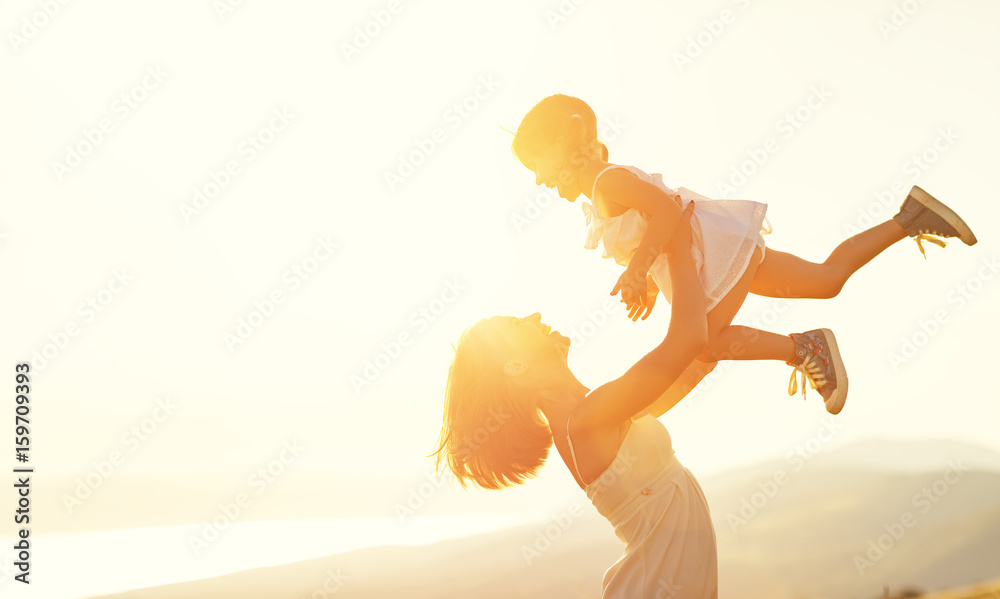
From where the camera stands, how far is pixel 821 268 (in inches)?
124

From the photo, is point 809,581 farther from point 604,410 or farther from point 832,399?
point 604,410

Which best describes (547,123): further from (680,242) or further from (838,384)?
(838,384)

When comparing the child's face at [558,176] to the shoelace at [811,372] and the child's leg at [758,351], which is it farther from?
the shoelace at [811,372]

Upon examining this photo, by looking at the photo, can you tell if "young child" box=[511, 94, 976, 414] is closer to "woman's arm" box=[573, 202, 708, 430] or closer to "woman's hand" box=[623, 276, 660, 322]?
"woman's hand" box=[623, 276, 660, 322]

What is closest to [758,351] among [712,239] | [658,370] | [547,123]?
[712,239]

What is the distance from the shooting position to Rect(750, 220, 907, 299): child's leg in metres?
3.14

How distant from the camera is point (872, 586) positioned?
8.55 metres

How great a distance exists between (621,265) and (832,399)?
1.05 m

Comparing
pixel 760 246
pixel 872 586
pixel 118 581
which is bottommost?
pixel 872 586

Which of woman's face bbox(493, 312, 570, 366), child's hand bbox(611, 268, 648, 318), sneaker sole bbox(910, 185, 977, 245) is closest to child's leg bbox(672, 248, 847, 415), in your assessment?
child's hand bbox(611, 268, 648, 318)

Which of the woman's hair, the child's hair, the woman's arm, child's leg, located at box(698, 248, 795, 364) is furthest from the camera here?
the child's hair

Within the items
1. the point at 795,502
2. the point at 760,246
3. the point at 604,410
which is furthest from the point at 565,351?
the point at 795,502

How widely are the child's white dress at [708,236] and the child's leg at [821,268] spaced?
14cm

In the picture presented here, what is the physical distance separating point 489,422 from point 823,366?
54.7 inches
